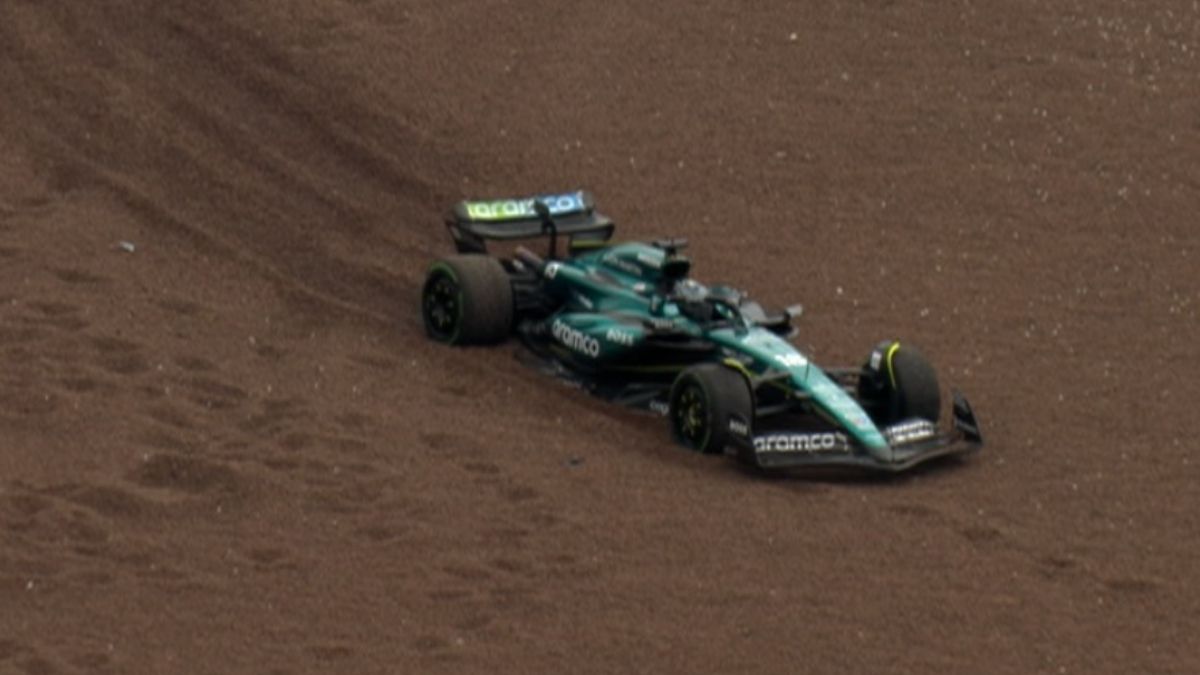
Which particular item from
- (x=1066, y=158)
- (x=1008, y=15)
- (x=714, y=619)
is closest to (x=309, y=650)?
(x=714, y=619)

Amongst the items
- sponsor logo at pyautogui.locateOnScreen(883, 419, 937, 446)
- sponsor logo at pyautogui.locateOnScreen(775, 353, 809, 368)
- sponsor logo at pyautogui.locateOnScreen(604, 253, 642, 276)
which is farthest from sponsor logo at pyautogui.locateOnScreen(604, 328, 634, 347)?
sponsor logo at pyautogui.locateOnScreen(883, 419, 937, 446)

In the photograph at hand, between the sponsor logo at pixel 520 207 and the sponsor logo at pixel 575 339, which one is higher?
the sponsor logo at pixel 520 207

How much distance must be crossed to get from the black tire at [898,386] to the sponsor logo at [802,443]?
75cm

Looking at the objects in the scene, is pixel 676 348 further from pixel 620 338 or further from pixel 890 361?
pixel 890 361

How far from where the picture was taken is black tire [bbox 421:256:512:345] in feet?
68.6

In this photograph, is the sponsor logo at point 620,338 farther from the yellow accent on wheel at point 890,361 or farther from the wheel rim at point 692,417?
the yellow accent on wheel at point 890,361

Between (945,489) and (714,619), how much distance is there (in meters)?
2.60

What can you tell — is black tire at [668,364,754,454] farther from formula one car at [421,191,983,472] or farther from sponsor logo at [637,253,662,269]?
sponsor logo at [637,253,662,269]

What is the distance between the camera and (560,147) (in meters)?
24.7

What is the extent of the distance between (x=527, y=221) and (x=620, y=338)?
2255mm

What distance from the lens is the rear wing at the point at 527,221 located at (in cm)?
2202

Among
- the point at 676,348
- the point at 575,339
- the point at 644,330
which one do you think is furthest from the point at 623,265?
the point at 676,348

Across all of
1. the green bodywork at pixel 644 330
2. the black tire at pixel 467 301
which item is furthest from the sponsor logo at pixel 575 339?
the black tire at pixel 467 301

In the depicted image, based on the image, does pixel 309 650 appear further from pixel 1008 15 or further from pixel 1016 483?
pixel 1008 15
